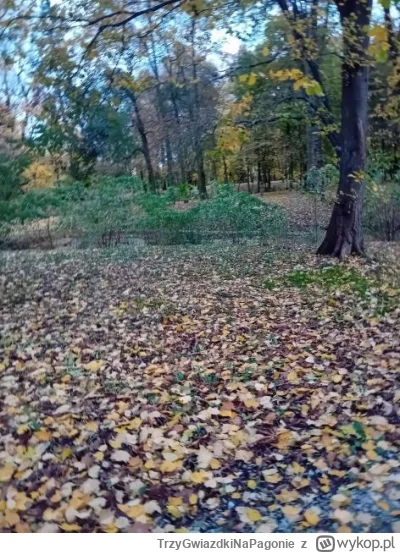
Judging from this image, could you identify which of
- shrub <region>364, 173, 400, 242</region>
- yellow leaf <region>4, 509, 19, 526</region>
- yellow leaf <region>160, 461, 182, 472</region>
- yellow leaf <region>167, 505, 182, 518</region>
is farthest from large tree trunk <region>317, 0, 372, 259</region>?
yellow leaf <region>4, 509, 19, 526</region>

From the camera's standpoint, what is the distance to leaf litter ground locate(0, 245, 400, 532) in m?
2.90

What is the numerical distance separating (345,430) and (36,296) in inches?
216

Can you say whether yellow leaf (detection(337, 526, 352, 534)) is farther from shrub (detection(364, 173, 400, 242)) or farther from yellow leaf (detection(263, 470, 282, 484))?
shrub (detection(364, 173, 400, 242))

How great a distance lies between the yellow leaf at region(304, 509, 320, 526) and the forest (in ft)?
0.07

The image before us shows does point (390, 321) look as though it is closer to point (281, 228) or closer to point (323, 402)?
point (323, 402)

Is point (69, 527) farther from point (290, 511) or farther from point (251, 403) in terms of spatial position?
point (251, 403)

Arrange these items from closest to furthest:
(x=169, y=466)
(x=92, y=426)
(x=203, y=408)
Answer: (x=169, y=466)
(x=92, y=426)
(x=203, y=408)

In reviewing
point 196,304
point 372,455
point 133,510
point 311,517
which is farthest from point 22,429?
point 196,304

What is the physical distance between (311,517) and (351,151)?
748 centimetres

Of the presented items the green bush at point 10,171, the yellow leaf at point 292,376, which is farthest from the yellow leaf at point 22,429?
the green bush at point 10,171

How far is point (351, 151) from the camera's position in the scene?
905cm

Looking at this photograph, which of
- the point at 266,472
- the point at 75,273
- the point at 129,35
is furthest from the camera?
the point at 75,273

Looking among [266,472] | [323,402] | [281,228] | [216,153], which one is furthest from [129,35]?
[281,228]
